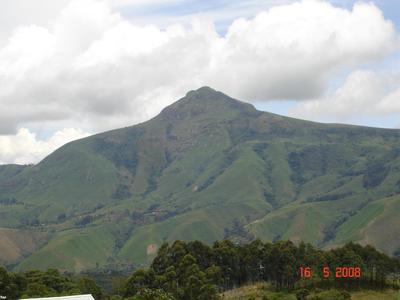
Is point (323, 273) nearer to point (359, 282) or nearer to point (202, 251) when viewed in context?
point (359, 282)

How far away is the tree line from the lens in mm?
126438

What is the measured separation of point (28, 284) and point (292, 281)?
6288 centimetres

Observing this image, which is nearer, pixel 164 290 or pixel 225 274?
pixel 164 290

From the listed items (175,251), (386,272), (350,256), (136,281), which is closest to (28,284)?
(136,281)

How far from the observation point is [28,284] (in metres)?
125
